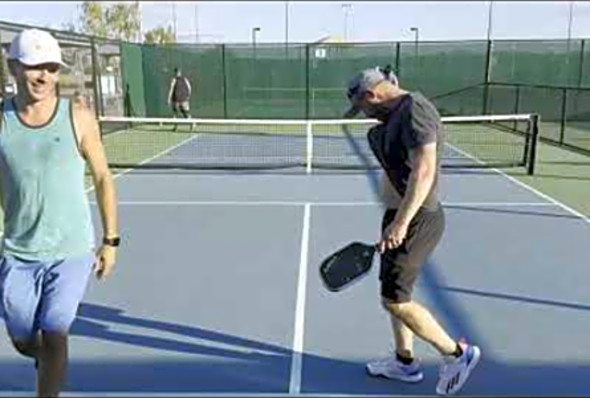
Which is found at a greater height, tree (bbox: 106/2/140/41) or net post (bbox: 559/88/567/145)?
tree (bbox: 106/2/140/41)

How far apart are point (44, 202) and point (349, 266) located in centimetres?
183

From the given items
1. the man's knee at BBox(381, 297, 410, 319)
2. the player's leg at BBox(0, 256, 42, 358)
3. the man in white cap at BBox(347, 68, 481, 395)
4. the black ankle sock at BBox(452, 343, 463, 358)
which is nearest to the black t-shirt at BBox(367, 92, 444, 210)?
the man in white cap at BBox(347, 68, 481, 395)

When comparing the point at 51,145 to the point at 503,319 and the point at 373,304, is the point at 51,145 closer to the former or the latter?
the point at 373,304

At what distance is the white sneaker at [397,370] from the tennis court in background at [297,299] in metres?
0.05

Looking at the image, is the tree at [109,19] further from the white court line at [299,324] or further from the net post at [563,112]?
the white court line at [299,324]

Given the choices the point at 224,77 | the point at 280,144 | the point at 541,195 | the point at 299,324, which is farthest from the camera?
the point at 224,77

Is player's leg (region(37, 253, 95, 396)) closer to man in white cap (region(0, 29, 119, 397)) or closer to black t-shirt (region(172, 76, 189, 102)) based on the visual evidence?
man in white cap (region(0, 29, 119, 397))

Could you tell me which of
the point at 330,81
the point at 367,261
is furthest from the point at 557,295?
the point at 330,81

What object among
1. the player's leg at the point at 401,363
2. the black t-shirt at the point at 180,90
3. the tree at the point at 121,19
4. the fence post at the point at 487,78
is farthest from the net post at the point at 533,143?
the tree at the point at 121,19

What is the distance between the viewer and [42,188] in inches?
108

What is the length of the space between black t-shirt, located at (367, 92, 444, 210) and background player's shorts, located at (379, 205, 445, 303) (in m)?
0.10

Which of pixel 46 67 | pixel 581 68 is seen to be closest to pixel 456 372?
pixel 46 67

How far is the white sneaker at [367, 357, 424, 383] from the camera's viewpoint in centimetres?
391

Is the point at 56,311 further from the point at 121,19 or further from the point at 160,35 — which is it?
the point at 160,35
